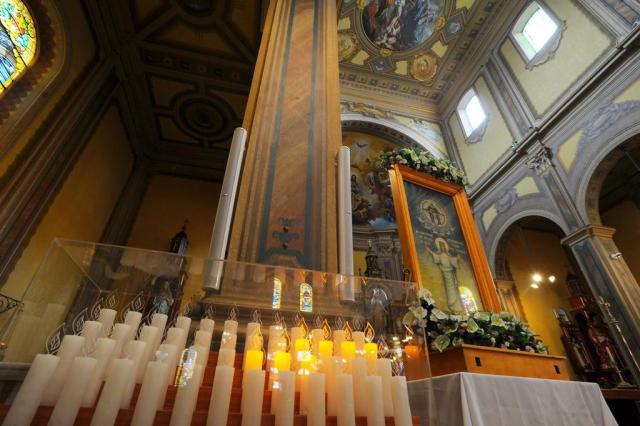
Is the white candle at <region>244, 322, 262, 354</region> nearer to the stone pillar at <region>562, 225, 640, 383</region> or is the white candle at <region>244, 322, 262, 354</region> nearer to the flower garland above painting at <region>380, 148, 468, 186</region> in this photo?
the flower garland above painting at <region>380, 148, 468, 186</region>

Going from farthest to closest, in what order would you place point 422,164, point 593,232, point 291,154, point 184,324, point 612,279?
point 593,232, point 612,279, point 422,164, point 291,154, point 184,324

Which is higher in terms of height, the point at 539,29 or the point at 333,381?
the point at 539,29

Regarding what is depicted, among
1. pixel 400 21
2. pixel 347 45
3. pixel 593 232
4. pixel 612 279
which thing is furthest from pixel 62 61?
pixel 612 279

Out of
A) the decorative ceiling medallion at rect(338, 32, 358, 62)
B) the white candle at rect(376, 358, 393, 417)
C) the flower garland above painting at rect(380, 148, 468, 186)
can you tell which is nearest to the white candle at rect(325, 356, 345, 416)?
the white candle at rect(376, 358, 393, 417)

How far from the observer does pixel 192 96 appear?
7.63 m

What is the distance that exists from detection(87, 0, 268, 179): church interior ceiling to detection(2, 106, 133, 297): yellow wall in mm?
790

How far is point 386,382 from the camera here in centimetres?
105

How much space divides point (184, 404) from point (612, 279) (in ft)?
21.9

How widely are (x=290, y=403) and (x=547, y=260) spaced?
461 inches

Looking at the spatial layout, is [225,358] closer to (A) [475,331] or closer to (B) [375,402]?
(B) [375,402]

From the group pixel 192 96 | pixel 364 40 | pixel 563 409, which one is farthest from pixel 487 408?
pixel 364 40

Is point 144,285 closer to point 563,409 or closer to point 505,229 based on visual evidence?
point 563,409

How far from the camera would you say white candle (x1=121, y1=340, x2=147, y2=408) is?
84 centimetres

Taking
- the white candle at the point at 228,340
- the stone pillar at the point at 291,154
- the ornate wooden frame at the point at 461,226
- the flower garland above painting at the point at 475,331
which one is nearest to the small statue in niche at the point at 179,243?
the stone pillar at the point at 291,154
